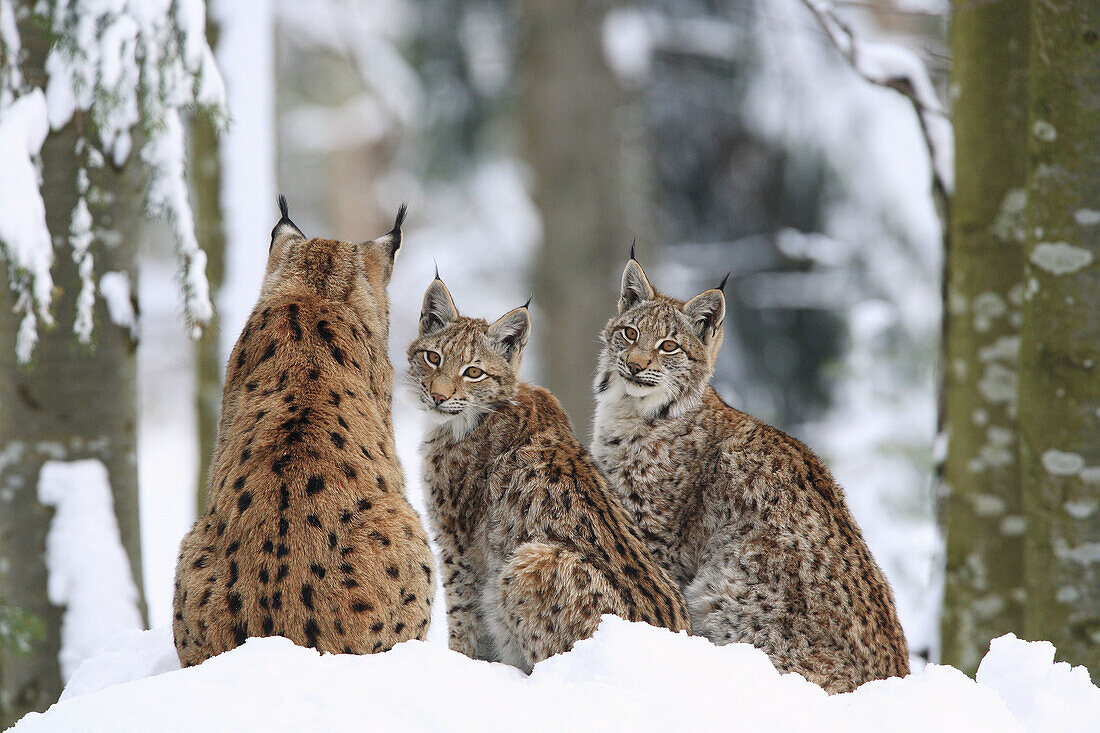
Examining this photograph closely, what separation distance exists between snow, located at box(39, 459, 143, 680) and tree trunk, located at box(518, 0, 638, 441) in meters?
7.00

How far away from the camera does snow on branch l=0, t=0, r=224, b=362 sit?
15.2 ft

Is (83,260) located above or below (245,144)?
below

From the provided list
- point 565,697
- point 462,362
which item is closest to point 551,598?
point 565,697

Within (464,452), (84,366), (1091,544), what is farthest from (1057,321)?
(84,366)

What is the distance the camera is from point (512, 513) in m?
4.20

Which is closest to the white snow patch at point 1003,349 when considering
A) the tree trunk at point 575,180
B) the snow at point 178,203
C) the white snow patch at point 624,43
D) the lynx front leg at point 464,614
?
the lynx front leg at point 464,614

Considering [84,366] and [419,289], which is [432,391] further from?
[419,289]

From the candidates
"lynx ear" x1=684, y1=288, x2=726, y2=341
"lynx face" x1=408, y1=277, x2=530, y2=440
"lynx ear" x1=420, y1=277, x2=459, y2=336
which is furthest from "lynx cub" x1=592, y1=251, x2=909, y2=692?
"lynx ear" x1=420, y1=277, x2=459, y2=336

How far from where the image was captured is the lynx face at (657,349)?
182 inches

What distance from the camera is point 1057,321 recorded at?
15.3 ft

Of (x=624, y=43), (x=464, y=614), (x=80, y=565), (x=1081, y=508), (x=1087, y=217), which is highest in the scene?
(x=624, y=43)

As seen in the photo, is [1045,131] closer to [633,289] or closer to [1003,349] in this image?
[1003,349]

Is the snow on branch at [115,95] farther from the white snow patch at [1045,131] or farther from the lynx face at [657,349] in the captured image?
the white snow patch at [1045,131]

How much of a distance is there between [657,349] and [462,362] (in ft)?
2.63
